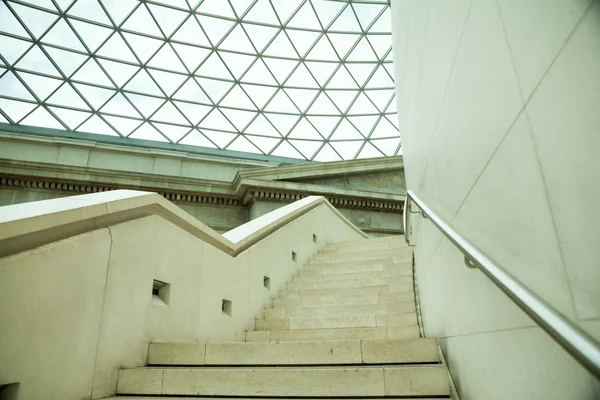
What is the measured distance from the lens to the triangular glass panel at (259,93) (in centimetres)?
2733

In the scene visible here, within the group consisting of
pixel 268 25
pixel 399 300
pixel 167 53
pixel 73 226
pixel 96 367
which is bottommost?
pixel 96 367

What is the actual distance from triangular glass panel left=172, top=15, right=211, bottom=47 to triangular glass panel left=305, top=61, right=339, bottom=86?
23.2 ft

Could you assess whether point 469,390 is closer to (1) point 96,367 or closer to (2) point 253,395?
(2) point 253,395

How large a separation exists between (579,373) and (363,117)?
28683mm

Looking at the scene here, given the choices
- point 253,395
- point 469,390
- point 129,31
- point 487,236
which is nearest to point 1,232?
point 253,395

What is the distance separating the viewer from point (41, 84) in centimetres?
2319

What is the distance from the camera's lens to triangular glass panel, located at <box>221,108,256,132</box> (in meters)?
27.4

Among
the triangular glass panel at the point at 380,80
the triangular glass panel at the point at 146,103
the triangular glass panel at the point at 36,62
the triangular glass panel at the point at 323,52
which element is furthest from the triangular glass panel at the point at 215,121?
the triangular glass panel at the point at 380,80

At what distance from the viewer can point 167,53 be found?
2523 centimetres

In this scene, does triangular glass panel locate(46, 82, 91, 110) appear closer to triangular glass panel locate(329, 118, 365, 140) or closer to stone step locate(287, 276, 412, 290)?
triangular glass panel locate(329, 118, 365, 140)

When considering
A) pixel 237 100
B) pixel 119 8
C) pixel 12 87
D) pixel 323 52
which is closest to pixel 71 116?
pixel 12 87

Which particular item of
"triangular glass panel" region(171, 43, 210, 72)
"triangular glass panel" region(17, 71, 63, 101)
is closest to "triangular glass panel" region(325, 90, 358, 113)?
"triangular glass panel" region(171, 43, 210, 72)

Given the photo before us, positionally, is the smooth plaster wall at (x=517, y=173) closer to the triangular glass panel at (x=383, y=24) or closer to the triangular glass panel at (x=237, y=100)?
the triangular glass panel at (x=237, y=100)

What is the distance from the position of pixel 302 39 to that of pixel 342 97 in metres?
4.81
